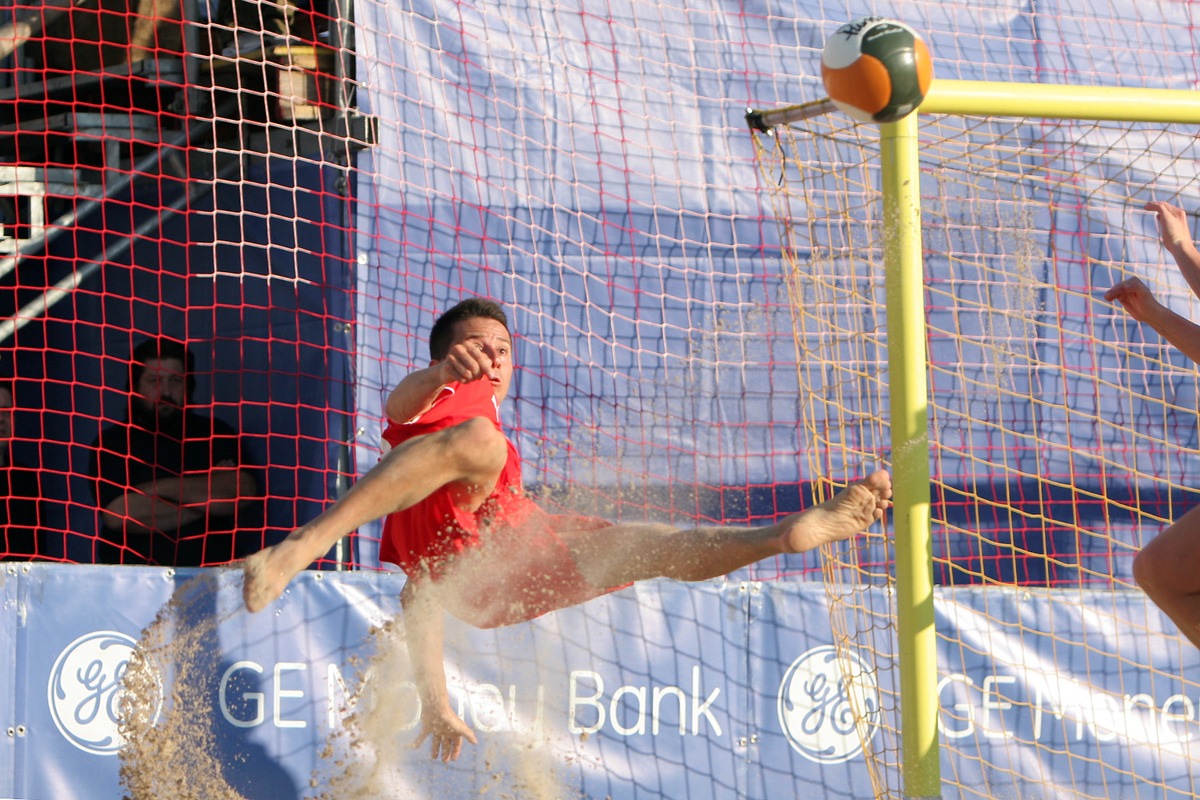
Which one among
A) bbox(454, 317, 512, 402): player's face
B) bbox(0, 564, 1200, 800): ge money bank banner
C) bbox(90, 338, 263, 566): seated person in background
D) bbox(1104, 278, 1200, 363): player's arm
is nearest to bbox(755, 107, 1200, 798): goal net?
bbox(0, 564, 1200, 800): ge money bank banner

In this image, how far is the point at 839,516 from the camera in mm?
3850

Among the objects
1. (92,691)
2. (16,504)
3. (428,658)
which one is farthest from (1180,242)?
(16,504)

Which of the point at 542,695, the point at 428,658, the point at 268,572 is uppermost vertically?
the point at 268,572

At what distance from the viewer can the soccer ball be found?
3451 mm

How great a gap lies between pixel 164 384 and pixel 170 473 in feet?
1.22

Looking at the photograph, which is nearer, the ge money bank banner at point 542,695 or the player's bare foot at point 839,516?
the player's bare foot at point 839,516

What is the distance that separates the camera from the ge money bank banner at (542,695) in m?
4.80

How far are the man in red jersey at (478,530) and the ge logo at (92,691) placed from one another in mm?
1158

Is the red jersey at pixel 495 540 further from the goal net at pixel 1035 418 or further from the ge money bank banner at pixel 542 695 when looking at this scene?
the goal net at pixel 1035 418

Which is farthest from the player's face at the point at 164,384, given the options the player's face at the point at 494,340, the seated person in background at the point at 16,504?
the player's face at the point at 494,340

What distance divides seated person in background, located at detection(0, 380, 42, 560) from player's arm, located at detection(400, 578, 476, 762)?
6.05 feet

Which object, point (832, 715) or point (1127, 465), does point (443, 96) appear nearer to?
point (832, 715)

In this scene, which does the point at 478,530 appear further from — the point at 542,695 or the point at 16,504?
the point at 16,504

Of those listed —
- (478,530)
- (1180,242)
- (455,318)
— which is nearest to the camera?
(1180,242)
